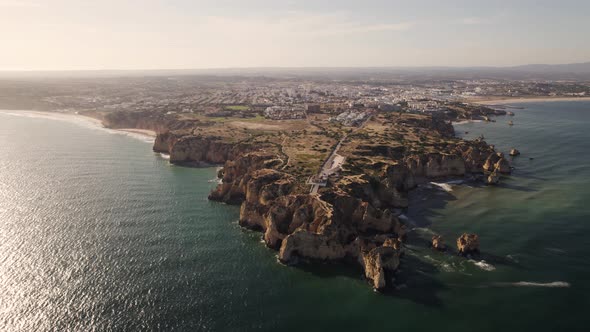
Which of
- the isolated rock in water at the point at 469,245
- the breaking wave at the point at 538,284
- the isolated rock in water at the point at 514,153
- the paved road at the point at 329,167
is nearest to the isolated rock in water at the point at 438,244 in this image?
the isolated rock in water at the point at 469,245

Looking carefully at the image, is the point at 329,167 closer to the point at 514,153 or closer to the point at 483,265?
the point at 483,265

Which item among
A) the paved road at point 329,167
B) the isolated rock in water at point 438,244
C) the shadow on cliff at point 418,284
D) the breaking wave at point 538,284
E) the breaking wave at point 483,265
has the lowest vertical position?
the shadow on cliff at point 418,284

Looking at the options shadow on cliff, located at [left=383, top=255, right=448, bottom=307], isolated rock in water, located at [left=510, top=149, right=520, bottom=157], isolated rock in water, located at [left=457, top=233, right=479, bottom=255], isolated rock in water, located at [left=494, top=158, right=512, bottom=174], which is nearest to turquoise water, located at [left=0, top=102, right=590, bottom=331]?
shadow on cliff, located at [left=383, top=255, right=448, bottom=307]

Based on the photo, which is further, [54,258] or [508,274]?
[54,258]

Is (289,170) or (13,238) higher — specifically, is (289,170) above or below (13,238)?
above

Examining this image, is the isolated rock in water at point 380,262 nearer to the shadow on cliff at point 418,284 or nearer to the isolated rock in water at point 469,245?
the shadow on cliff at point 418,284

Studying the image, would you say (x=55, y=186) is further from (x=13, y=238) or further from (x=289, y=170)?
(x=289, y=170)

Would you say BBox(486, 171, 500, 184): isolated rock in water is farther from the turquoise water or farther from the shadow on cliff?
the shadow on cliff

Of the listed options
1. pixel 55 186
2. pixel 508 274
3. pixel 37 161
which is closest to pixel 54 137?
pixel 37 161
